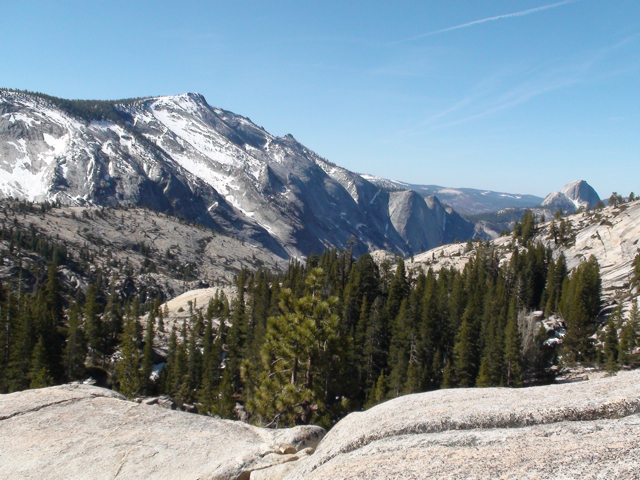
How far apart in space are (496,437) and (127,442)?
882 centimetres

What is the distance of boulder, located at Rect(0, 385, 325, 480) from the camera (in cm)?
905

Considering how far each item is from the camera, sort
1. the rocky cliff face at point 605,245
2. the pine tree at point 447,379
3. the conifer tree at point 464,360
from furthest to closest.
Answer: the rocky cliff face at point 605,245 → the conifer tree at point 464,360 → the pine tree at point 447,379

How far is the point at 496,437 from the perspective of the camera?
637 centimetres

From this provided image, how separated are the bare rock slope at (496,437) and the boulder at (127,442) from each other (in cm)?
184

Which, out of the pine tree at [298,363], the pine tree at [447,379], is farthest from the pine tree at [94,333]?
the pine tree at [298,363]

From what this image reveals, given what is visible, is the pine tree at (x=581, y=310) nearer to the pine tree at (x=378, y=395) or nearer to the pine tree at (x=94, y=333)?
the pine tree at (x=378, y=395)

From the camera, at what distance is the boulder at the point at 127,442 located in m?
9.05

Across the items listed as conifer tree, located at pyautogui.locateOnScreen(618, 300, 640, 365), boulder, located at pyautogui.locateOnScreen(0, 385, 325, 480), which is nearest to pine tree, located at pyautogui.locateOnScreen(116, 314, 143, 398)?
boulder, located at pyautogui.locateOnScreen(0, 385, 325, 480)

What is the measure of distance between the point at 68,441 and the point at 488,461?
402 inches

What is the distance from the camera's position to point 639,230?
9794 centimetres

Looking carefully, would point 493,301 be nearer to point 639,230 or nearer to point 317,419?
point 317,419

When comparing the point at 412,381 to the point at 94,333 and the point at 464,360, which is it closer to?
the point at 464,360

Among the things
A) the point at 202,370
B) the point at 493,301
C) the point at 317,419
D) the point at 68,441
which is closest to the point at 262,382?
the point at 317,419

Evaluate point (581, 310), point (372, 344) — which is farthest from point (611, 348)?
point (372, 344)
